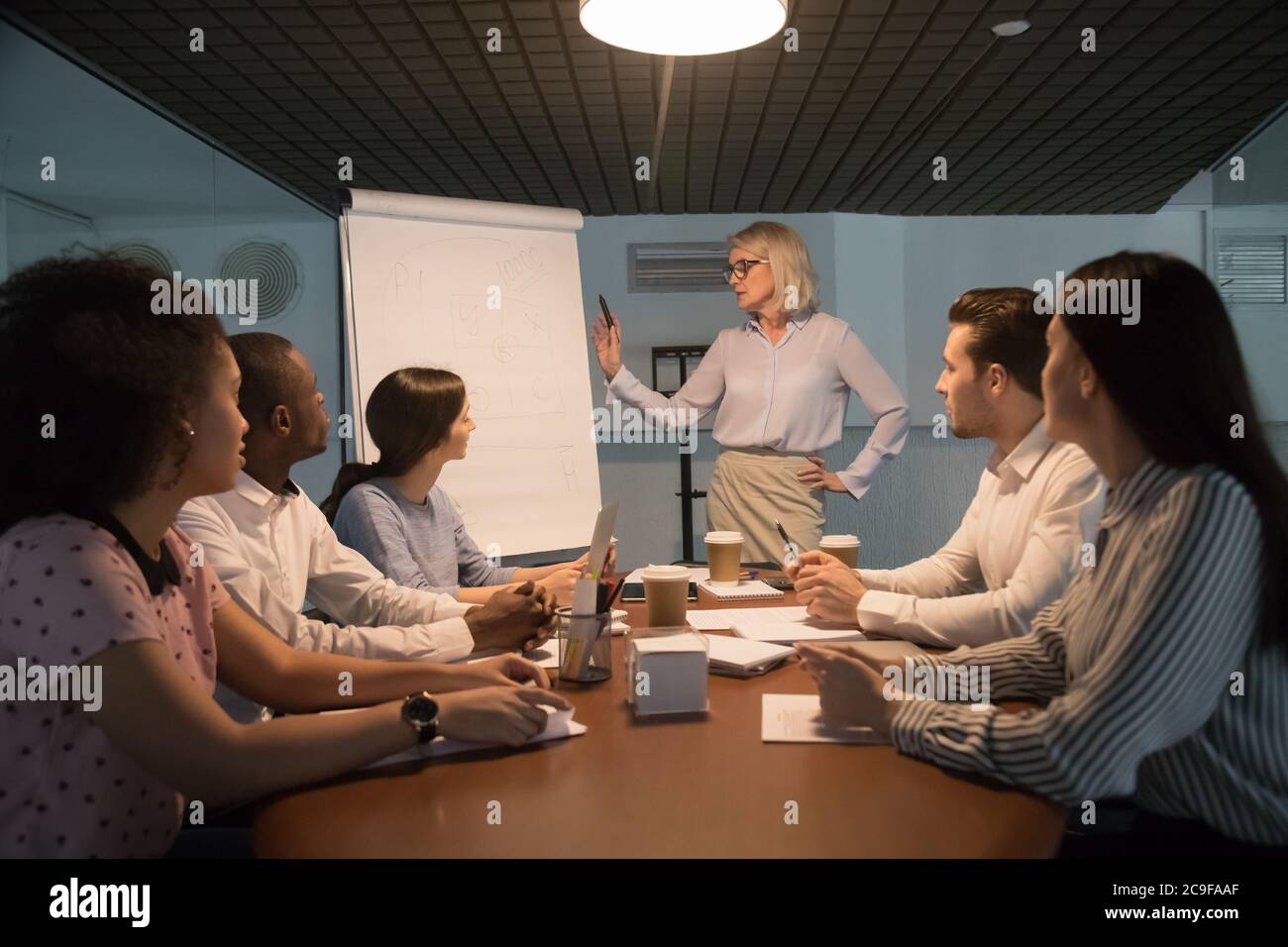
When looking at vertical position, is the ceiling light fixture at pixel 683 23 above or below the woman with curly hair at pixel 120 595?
above

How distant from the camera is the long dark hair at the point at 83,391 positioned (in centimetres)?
106

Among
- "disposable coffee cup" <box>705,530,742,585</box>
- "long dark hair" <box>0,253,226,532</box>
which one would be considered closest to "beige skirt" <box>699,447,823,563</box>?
"disposable coffee cup" <box>705,530,742,585</box>

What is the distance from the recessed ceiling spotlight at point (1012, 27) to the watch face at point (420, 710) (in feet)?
10.2

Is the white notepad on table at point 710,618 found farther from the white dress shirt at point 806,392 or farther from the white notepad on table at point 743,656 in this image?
the white dress shirt at point 806,392

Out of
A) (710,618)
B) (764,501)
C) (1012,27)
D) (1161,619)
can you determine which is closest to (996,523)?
(710,618)

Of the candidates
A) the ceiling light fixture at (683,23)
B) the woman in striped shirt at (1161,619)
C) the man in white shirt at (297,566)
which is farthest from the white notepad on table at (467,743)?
the ceiling light fixture at (683,23)

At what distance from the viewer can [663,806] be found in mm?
962

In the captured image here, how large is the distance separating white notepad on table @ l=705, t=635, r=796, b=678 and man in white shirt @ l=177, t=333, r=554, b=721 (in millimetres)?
340

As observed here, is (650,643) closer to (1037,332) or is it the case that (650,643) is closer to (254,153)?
(1037,332)

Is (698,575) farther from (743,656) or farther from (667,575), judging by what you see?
(743,656)

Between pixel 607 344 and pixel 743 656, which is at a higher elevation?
pixel 607 344

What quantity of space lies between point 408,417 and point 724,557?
85 centimetres

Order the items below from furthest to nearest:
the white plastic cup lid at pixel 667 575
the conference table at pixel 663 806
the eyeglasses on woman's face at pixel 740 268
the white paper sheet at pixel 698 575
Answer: the eyeglasses on woman's face at pixel 740 268 < the white paper sheet at pixel 698 575 < the white plastic cup lid at pixel 667 575 < the conference table at pixel 663 806
